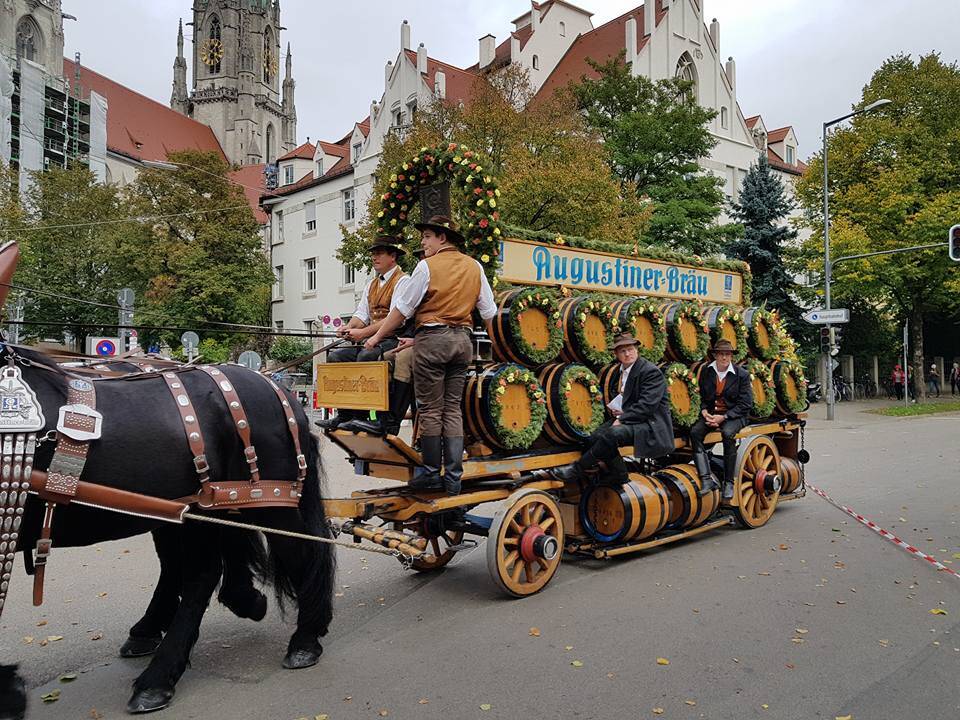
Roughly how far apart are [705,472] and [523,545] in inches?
105

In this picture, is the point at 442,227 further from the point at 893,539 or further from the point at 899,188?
the point at 899,188

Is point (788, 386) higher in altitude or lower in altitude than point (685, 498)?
higher

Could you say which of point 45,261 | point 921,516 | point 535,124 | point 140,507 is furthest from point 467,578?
point 45,261

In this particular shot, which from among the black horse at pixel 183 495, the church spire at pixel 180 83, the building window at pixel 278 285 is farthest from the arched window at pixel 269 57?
the black horse at pixel 183 495

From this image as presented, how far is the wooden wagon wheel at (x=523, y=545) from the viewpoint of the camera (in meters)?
5.67

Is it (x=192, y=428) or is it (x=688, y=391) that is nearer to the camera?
(x=192, y=428)

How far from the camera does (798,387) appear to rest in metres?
9.26

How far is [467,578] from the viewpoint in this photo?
21.2 ft

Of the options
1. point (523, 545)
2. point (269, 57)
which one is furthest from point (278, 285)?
point (269, 57)

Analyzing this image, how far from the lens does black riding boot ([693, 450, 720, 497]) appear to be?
7.57 meters

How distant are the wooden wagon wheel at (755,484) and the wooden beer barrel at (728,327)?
0.97 m

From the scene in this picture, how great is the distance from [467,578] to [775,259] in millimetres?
26648

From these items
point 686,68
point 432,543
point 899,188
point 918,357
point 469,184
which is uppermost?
point 686,68

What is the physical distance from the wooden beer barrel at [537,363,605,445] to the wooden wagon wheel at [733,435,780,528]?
86.7 inches
